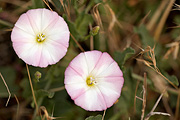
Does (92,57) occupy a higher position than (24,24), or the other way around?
(24,24)

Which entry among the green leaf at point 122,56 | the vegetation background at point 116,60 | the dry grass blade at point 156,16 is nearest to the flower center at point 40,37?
the vegetation background at point 116,60

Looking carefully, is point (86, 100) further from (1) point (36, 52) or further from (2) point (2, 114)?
(2) point (2, 114)

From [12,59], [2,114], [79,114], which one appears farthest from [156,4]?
[2,114]

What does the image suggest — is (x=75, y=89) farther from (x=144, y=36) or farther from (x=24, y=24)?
(x=144, y=36)

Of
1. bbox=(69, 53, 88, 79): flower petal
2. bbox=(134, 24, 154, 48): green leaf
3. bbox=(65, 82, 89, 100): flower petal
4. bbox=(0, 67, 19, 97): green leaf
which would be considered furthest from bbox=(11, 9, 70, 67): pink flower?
bbox=(134, 24, 154, 48): green leaf

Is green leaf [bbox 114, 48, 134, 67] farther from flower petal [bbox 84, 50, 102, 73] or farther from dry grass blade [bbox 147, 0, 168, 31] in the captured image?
dry grass blade [bbox 147, 0, 168, 31]

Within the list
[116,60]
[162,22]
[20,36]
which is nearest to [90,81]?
[116,60]

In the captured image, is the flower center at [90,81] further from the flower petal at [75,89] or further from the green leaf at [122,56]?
the green leaf at [122,56]
